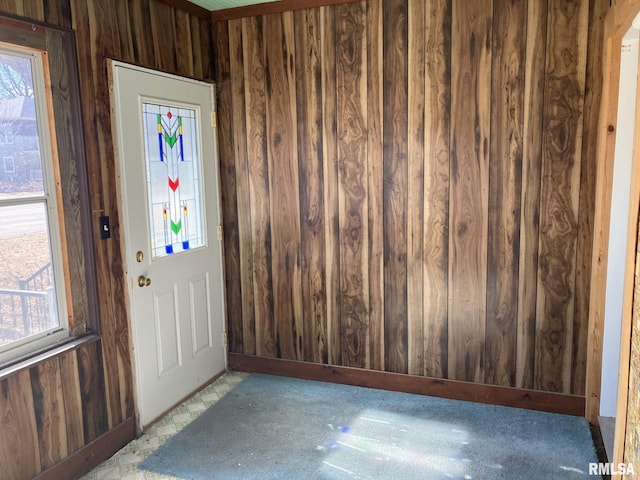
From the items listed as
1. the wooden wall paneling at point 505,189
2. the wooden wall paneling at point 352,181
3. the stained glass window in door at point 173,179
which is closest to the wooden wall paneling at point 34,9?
the stained glass window in door at point 173,179

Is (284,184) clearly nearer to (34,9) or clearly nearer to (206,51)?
(206,51)

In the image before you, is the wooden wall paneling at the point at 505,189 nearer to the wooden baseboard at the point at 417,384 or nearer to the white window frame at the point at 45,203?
the wooden baseboard at the point at 417,384

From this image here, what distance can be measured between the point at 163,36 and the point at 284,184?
44.9 inches

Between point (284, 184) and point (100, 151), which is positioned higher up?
point (100, 151)

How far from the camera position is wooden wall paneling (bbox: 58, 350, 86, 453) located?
246cm

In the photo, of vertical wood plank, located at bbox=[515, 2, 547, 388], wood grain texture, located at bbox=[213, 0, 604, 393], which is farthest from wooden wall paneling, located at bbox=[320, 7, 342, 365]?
vertical wood plank, located at bbox=[515, 2, 547, 388]

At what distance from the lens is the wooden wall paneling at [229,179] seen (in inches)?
138

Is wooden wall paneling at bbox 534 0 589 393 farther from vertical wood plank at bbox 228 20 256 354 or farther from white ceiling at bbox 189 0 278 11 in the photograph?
vertical wood plank at bbox 228 20 256 354

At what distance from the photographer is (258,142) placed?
3.52 meters

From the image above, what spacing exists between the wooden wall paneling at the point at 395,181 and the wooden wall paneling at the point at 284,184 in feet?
1.98

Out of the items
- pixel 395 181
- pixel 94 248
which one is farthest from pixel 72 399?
pixel 395 181

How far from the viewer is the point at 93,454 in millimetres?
2625

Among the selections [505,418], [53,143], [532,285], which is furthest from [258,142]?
[505,418]

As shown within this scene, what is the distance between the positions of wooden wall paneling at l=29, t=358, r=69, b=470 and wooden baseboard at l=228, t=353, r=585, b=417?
1.46 meters
